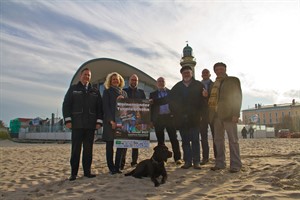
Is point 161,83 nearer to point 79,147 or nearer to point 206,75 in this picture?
point 206,75

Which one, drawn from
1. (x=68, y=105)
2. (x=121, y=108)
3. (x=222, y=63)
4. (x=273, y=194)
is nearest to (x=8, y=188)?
(x=68, y=105)

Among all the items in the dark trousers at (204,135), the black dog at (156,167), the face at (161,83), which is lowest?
the black dog at (156,167)

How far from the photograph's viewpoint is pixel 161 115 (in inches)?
248

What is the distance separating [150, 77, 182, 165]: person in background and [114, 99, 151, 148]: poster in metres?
0.67

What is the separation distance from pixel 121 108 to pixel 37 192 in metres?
2.00

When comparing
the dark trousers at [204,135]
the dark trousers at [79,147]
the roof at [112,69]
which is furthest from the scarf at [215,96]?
the roof at [112,69]

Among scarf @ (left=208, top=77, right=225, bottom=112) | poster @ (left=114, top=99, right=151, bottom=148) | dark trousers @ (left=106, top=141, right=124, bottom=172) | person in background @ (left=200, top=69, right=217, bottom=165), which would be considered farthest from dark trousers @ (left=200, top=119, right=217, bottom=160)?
dark trousers @ (left=106, top=141, right=124, bottom=172)

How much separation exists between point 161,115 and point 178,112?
0.52 m

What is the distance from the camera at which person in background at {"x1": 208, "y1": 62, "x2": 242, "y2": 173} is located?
5.39 meters

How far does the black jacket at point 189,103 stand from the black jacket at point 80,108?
1.59 metres

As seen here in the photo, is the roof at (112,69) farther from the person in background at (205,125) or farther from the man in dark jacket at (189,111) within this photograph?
the man in dark jacket at (189,111)

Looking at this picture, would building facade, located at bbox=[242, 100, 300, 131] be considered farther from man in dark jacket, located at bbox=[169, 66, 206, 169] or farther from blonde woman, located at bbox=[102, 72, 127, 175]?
blonde woman, located at bbox=[102, 72, 127, 175]

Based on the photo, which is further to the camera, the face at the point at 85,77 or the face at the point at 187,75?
the face at the point at 187,75

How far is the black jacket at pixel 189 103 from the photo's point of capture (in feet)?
18.8
